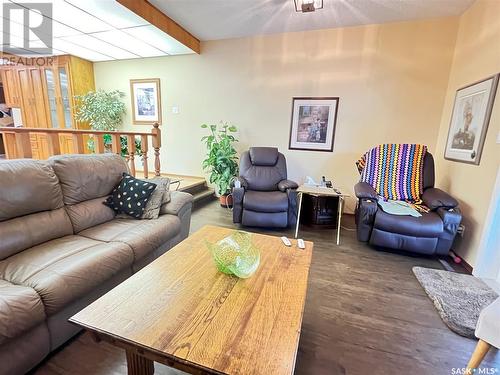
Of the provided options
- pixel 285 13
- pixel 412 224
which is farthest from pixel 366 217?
pixel 285 13

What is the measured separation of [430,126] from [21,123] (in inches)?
280

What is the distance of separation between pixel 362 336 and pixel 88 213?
82.8 inches

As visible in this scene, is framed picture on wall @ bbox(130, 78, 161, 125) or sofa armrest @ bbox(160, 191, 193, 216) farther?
framed picture on wall @ bbox(130, 78, 161, 125)

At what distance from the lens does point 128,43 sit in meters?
3.59

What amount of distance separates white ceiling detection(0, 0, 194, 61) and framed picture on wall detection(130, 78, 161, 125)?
0.45 meters

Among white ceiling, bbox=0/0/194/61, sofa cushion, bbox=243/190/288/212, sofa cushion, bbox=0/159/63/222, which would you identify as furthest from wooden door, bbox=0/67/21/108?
sofa cushion, bbox=243/190/288/212

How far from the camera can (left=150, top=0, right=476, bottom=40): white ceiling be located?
8.98 ft

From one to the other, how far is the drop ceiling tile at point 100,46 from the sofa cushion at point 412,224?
4236 millimetres

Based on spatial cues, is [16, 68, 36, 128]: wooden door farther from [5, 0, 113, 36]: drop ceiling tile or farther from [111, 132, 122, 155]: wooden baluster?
[111, 132, 122, 155]: wooden baluster

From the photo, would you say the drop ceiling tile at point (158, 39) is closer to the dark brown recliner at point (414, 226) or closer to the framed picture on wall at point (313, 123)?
the framed picture on wall at point (313, 123)

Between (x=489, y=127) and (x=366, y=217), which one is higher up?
(x=489, y=127)

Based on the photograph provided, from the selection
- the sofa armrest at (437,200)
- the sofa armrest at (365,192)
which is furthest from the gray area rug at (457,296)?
the sofa armrest at (365,192)

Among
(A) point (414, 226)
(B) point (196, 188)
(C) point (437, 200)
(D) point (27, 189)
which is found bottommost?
(B) point (196, 188)

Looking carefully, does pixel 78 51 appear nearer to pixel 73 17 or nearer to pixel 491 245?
pixel 73 17
